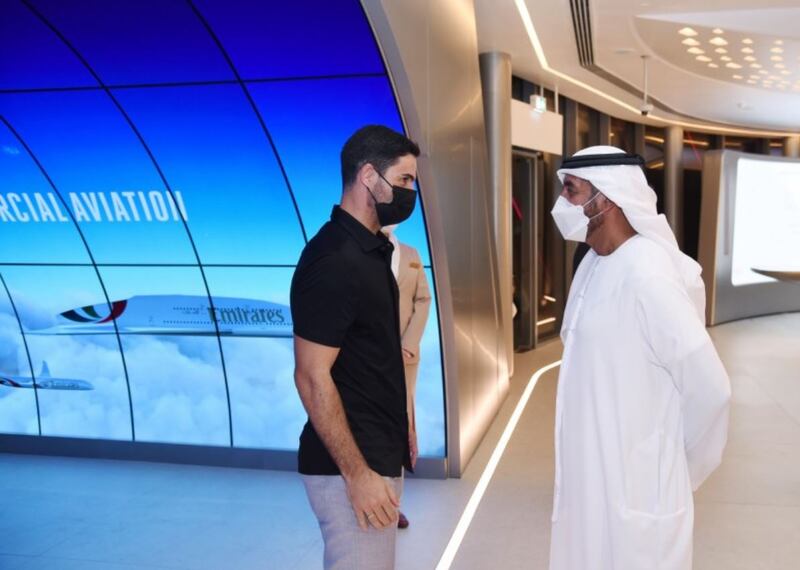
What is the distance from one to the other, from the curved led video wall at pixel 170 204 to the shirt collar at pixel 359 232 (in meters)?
2.77

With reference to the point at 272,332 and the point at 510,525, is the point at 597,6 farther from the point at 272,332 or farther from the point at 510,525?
the point at 510,525

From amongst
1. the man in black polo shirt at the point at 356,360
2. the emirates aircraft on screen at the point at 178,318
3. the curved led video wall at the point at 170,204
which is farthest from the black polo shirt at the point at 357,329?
the emirates aircraft on screen at the point at 178,318

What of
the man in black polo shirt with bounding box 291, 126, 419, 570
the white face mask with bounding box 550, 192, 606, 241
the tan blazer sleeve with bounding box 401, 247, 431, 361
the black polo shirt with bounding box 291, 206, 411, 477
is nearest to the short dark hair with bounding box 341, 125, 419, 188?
the man in black polo shirt with bounding box 291, 126, 419, 570

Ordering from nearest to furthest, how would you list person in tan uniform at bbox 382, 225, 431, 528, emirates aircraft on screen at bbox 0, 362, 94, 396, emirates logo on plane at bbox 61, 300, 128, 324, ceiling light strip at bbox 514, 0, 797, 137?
1. person in tan uniform at bbox 382, 225, 431, 528
2. emirates logo on plane at bbox 61, 300, 128, 324
3. emirates aircraft on screen at bbox 0, 362, 94, 396
4. ceiling light strip at bbox 514, 0, 797, 137

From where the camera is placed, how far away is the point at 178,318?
682 cm

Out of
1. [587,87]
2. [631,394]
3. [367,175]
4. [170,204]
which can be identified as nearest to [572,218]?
[631,394]

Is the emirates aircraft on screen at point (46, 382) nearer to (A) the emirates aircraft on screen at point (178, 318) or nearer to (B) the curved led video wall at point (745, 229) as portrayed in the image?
(A) the emirates aircraft on screen at point (178, 318)

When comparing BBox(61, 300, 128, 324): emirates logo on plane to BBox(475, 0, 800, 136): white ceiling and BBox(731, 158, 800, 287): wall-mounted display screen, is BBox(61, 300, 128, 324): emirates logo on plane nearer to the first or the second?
BBox(475, 0, 800, 136): white ceiling

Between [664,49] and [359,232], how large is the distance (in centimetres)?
892

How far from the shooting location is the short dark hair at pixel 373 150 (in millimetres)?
2660

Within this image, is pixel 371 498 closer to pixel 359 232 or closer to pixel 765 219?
pixel 359 232

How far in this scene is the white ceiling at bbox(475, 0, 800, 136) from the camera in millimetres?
8573

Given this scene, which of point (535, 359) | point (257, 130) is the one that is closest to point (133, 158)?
point (257, 130)

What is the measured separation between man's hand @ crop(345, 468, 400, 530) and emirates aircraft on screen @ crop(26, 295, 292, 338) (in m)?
4.13
